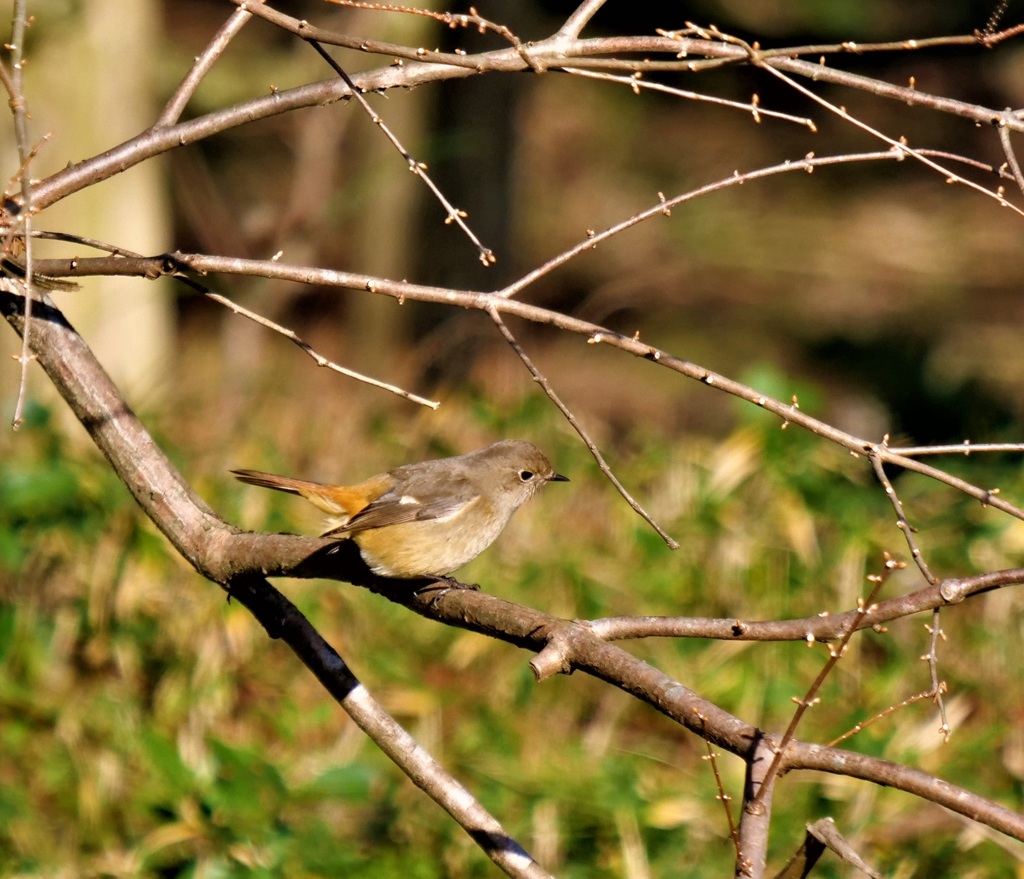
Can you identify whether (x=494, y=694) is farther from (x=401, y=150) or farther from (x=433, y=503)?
(x=401, y=150)

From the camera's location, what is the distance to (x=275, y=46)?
14766 millimetres

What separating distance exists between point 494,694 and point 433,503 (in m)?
1.73

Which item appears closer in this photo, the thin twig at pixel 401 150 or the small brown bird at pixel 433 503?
the thin twig at pixel 401 150

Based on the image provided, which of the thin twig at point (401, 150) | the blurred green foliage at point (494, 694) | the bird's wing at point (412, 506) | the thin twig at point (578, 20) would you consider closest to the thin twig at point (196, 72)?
the thin twig at point (401, 150)

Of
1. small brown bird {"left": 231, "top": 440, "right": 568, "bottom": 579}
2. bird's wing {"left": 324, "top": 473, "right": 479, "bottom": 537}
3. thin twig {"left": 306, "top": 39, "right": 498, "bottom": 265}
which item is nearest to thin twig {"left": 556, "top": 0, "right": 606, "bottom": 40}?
thin twig {"left": 306, "top": 39, "right": 498, "bottom": 265}

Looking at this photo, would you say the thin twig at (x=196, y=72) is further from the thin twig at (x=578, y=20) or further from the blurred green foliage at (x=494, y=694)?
the blurred green foliage at (x=494, y=694)

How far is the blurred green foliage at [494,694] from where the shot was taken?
439 cm

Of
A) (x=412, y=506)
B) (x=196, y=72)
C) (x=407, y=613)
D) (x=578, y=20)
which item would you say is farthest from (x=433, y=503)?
(x=407, y=613)

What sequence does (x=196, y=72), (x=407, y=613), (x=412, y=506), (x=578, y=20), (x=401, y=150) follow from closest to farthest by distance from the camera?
(x=401, y=150)
(x=578, y=20)
(x=196, y=72)
(x=412, y=506)
(x=407, y=613)

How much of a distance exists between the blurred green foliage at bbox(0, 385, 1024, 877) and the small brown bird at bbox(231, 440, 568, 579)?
90 centimetres

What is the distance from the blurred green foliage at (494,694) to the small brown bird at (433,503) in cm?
90

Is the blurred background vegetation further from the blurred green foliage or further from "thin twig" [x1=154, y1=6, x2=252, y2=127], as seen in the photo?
"thin twig" [x1=154, y1=6, x2=252, y2=127]

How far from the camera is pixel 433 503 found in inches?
154

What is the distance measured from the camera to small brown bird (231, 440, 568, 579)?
3.52 metres
